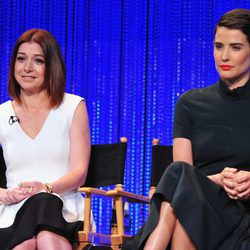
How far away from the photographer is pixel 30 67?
3336 mm

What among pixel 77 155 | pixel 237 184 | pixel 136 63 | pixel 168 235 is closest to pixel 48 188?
pixel 77 155

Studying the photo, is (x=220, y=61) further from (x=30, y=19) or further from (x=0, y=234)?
(x=30, y=19)

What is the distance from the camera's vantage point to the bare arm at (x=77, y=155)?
318 cm

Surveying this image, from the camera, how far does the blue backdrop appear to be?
4273mm

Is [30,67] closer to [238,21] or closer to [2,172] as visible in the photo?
[2,172]

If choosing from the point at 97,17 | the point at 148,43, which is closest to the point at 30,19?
the point at 97,17

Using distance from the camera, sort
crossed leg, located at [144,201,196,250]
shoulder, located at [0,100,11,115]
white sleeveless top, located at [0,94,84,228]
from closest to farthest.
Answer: crossed leg, located at [144,201,196,250], white sleeveless top, located at [0,94,84,228], shoulder, located at [0,100,11,115]

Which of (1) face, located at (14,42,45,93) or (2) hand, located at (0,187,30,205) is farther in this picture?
(1) face, located at (14,42,45,93)

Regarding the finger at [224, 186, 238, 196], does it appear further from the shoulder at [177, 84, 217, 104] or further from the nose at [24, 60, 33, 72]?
the nose at [24, 60, 33, 72]

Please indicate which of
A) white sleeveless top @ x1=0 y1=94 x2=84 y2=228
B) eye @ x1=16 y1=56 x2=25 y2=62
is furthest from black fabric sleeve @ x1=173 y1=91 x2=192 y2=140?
eye @ x1=16 y1=56 x2=25 y2=62

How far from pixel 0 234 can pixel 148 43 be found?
1.85 m

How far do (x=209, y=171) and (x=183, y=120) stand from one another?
0.85ft

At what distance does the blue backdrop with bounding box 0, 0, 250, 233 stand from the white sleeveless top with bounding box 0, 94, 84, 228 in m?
1.03

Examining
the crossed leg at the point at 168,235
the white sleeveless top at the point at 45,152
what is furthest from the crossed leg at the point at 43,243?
the crossed leg at the point at 168,235
